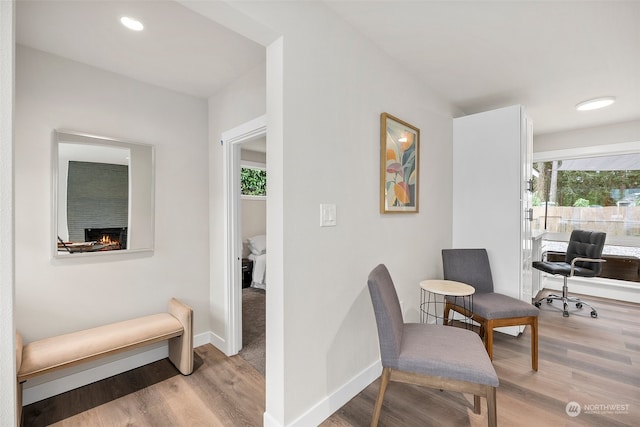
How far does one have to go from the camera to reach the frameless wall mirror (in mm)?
2010

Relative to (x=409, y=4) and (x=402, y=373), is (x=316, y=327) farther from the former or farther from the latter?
(x=409, y=4)

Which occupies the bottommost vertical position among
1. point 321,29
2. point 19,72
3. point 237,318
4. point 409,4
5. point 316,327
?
point 237,318

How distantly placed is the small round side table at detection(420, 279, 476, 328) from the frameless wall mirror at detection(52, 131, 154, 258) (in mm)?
2380

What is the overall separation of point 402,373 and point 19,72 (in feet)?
9.82

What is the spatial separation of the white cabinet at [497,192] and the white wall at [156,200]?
2709 millimetres

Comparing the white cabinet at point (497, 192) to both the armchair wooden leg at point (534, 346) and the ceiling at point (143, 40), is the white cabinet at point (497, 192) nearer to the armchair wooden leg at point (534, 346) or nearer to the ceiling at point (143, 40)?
the armchair wooden leg at point (534, 346)

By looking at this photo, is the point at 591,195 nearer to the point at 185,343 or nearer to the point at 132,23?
the point at 185,343

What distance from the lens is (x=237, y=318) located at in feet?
8.45

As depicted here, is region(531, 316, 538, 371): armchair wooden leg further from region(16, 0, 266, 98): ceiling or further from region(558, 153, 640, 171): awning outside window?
region(558, 153, 640, 171): awning outside window

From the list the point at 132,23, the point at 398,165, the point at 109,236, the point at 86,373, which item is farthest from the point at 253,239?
the point at 132,23

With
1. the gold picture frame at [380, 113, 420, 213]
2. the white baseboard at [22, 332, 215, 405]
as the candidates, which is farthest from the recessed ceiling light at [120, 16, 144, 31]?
the white baseboard at [22, 332, 215, 405]

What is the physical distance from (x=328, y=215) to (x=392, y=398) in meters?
1.33

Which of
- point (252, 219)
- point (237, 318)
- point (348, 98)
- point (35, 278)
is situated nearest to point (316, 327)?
point (237, 318)

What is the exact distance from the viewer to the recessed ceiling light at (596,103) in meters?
2.93
